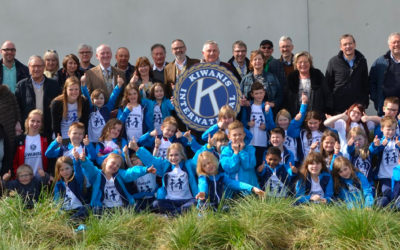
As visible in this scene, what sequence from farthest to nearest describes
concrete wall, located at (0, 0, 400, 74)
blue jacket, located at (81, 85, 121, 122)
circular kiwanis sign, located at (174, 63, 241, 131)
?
concrete wall, located at (0, 0, 400, 74), blue jacket, located at (81, 85, 121, 122), circular kiwanis sign, located at (174, 63, 241, 131)

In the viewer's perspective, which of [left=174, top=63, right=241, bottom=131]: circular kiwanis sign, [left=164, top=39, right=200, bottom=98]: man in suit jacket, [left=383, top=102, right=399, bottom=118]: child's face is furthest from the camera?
[left=164, top=39, right=200, bottom=98]: man in suit jacket

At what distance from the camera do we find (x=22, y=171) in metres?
7.34

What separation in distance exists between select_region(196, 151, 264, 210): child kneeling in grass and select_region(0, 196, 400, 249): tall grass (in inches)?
16.0

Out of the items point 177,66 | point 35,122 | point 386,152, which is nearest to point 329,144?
point 386,152

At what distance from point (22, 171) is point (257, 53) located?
9.80 feet

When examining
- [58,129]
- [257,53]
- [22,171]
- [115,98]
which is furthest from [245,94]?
[22,171]

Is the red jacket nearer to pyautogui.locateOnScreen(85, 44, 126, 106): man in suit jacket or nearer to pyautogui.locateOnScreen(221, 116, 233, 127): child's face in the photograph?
pyautogui.locateOnScreen(85, 44, 126, 106): man in suit jacket

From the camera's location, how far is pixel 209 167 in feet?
23.0

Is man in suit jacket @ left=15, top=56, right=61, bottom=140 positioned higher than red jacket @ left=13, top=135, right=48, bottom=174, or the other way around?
man in suit jacket @ left=15, top=56, right=61, bottom=140

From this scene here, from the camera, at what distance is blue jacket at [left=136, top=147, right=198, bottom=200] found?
7301 millimetres

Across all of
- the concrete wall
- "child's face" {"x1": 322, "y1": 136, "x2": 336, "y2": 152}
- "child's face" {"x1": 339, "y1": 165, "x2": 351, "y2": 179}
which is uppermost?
the concrete wall

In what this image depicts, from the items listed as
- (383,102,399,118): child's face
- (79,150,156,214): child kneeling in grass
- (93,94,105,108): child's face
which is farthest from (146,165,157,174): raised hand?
(383,102,399,118): child's face

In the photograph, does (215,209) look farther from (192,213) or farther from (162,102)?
(162,102)

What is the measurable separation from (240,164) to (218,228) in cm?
127
